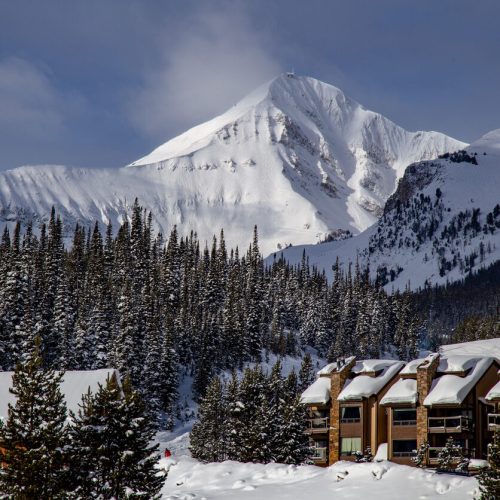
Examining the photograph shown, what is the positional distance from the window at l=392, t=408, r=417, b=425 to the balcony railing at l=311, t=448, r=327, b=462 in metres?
8.15

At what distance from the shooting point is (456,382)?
6650 centimetres

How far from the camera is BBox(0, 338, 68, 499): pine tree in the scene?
134 ft

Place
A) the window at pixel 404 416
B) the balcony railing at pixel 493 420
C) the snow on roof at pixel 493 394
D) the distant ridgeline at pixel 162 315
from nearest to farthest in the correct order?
the balcony railing at pixel 493 420, the snow on roof at pixel 493 394, the window at pixel 404 416, the distant ridgeline at pixel 162 315

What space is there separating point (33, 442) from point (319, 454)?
3665cm

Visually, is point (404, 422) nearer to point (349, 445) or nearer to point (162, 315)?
point (349, 445)

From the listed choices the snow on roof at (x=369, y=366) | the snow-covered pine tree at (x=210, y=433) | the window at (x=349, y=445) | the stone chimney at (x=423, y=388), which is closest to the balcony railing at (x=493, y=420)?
the stone chimney at (x=423, y=388)

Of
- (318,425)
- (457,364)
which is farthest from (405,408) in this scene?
(318,425)

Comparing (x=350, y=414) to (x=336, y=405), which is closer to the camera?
(x=350, y=414)

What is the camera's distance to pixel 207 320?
470 feet

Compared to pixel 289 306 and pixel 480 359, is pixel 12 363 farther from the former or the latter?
pixel 289 306

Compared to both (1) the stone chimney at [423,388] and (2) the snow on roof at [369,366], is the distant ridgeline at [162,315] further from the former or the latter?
(1) the stone chimney at [423,388]

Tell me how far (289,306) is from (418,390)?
11474 cm

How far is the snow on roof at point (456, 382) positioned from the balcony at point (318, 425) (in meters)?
10.2

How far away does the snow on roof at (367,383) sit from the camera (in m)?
70.1
